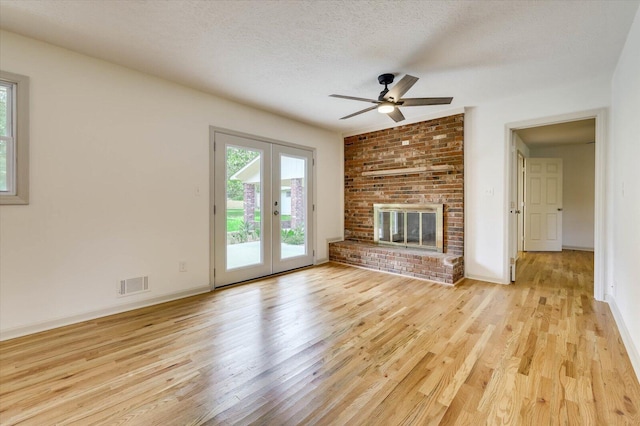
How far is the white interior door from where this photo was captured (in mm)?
6164

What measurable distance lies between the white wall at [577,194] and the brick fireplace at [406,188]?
4245mm

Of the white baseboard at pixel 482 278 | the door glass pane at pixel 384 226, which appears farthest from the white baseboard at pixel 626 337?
the door glass pane at pixel 384 226

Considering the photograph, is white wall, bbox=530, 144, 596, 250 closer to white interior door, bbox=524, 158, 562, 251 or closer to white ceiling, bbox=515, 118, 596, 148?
white ceiling, bbox=515, 118, 596, 148

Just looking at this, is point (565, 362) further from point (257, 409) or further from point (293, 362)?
point (257, 409)

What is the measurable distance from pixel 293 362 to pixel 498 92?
12.6 ft

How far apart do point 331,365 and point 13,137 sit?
3150mm

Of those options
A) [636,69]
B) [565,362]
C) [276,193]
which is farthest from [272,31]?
[565,362]

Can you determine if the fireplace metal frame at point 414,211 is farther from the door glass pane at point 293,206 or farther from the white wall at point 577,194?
the white wall at point 577,194

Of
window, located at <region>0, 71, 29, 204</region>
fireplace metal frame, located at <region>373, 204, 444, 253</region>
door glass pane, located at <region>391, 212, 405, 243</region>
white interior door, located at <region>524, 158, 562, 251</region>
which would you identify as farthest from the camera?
white interior door, located at <region>524, 158, 562, 251</region>

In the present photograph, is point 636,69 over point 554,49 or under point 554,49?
under

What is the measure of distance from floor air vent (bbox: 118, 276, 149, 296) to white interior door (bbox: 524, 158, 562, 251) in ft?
23.6

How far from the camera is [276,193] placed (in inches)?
173

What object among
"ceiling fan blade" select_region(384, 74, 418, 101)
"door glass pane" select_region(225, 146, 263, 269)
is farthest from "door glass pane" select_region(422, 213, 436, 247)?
"door glass pane" select_region(225, 146, 263, 269)

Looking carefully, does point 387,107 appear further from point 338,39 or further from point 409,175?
point 409,175
